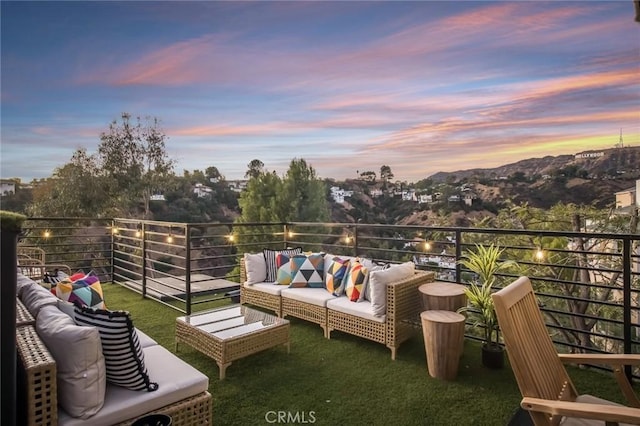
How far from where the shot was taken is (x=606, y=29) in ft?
19.2

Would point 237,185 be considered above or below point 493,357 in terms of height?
above

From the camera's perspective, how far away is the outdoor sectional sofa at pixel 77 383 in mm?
1509

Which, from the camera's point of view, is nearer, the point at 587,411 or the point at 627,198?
the point at 587,411

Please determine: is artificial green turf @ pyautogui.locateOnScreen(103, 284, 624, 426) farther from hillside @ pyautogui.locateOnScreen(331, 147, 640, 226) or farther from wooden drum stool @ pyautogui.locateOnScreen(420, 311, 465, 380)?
hillside @ pyautogui.locateOnScreen(331, 147, 640, 226)

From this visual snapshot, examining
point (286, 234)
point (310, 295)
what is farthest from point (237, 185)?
point (310, 295)

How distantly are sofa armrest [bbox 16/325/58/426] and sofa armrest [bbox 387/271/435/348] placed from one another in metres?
2.52

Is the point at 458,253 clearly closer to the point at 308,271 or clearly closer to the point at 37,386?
the point at 308,271

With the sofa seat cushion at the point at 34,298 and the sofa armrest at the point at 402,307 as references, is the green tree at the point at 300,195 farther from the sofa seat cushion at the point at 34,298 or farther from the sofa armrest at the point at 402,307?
the sofa seat cushion at the point at 34,298

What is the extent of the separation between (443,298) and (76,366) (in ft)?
8.88

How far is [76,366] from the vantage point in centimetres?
165

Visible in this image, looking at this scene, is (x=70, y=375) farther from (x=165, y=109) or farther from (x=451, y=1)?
(x=165, y=109)

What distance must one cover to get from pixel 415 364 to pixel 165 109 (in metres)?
8.38

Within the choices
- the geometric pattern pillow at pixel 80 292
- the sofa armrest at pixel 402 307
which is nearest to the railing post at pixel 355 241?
the sofa armrest at pixel 402 307

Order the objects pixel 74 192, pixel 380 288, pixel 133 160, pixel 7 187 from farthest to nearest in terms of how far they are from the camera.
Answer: pixel 133 160 < pixel 74 192 < pixel 7 187 < pixel 380 288
